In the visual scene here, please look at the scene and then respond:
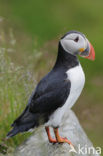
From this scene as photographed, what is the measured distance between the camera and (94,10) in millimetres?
10422

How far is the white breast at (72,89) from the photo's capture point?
4.67 m

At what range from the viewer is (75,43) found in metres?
4.73

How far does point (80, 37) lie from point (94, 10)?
5.86 meters

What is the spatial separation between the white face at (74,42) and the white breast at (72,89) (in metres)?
0.21

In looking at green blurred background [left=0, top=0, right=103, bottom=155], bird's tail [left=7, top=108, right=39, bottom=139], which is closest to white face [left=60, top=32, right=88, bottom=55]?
bird's tail [left=7, top=108, right=39, bottom=139]

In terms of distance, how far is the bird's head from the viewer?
4.71 meters

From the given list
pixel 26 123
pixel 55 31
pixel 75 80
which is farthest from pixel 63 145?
pixel 55 31

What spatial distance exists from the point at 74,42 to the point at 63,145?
1.17 m

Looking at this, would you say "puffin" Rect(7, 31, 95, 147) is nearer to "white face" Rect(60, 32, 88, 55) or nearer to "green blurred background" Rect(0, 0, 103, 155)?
"white face" Rect(60, 32, 88, 55)

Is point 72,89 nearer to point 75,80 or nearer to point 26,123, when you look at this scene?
point 75,80

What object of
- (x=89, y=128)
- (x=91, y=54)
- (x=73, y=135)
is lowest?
(x=89, y=128)

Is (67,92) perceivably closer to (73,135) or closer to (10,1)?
(73,135)

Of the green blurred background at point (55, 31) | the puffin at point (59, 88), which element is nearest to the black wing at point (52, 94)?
the puffin at point (59, 88)

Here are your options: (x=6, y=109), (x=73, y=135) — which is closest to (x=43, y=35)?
(x=6, y=109)
